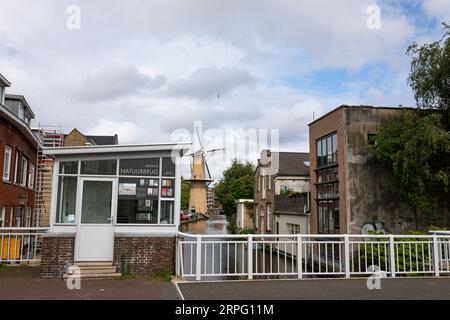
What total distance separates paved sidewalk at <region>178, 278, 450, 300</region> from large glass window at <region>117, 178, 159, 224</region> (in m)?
2.43

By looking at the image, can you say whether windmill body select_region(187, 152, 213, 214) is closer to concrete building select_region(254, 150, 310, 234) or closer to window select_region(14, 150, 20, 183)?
concrete building select_region(254, 150, 310, 234)

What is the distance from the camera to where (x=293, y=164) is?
3312 centimetres

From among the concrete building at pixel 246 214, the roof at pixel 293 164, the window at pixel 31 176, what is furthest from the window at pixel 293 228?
the window at pixel 31 176

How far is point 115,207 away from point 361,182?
1361 cm

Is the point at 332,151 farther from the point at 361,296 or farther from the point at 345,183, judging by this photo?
the point at 361,296

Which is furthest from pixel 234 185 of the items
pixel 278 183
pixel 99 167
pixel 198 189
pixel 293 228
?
pixel 99 167

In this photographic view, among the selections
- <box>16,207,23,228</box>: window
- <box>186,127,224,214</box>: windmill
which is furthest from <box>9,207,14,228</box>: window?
<box>186,127,224,214</box>: windmill

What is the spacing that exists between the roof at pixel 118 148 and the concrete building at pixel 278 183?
18.8 m

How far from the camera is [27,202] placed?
71.9 feet

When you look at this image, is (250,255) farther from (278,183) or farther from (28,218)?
(278,183)

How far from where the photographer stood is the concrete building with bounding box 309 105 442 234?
19766 millimetres
